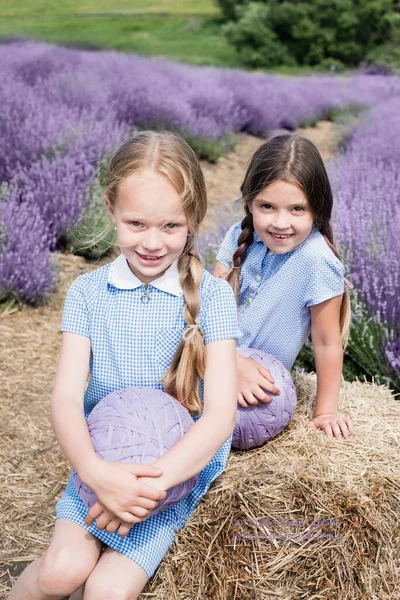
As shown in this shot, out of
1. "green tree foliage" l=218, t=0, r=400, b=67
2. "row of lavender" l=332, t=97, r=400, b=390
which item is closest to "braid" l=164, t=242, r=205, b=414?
"row of lavender" l=332, t=97, r=400, b=390

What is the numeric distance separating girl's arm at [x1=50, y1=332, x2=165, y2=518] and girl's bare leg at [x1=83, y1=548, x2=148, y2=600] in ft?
0.54

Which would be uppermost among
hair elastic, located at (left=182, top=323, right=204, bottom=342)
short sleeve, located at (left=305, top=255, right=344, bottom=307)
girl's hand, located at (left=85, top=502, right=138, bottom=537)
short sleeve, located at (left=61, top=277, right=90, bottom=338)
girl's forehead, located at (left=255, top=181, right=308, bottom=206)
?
girl's forehead, located at (left=255, top=181, right=308, bottom=206)

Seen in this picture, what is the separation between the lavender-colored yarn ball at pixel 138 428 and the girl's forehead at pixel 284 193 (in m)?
0.79

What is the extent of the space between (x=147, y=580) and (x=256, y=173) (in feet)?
4.37

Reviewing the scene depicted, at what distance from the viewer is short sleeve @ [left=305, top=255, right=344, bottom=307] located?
223cm

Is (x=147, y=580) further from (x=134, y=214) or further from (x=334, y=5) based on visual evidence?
(x=334, y=5)

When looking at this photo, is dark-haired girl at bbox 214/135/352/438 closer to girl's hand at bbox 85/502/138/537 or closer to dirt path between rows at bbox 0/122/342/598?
girl's hand at bbox 85/502/138/537

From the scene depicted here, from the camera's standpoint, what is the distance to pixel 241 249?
242 cm

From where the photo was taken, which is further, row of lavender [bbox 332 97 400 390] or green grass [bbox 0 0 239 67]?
green grass [bbox 0 0 239 67]

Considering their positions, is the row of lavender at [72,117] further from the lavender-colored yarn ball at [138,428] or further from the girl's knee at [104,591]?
the girl's knee at [104,591]

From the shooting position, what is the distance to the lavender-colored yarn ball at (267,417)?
2.12 meters

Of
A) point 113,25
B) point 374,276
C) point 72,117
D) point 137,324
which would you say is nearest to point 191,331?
point 137,324

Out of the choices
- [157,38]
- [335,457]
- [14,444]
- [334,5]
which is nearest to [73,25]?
[157,38]

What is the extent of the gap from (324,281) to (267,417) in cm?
50
